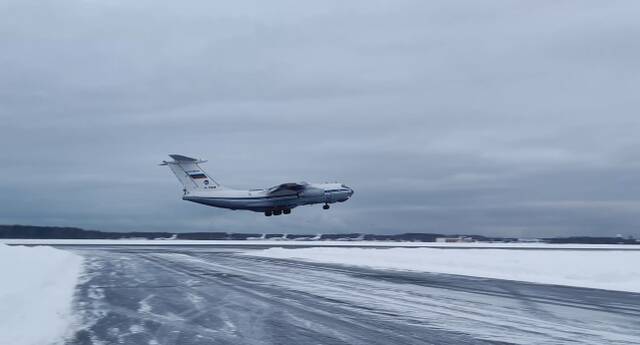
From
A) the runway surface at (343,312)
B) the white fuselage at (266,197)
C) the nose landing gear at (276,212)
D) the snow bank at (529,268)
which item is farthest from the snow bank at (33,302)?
the white fuselage at (266,197)

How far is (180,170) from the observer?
190 ft

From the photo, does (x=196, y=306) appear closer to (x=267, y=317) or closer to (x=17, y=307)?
(x=267, y=317)

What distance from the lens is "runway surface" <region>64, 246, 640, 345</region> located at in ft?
41.1

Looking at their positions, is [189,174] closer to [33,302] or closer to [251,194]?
[251,194]

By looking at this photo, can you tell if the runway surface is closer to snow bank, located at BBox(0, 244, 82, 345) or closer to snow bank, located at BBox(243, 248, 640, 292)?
snow bank, located at BBox(0, 244, 82, 345)

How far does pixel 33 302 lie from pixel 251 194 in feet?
127

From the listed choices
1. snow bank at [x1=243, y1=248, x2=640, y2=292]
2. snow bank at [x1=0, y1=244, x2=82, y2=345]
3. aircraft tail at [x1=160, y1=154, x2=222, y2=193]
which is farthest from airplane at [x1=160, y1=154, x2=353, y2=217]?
snow bank at [x1=0, y1=244, x2=82, y2=345]

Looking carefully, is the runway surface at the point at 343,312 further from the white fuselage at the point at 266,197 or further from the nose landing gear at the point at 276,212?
the white fuselage at the point at 266,197

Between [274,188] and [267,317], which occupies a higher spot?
[274,188]

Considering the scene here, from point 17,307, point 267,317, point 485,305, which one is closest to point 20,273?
point 17,307

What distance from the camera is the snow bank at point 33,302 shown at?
1276 centimetres

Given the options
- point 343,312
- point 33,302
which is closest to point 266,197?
point 33,302

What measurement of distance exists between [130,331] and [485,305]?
9.44 meters

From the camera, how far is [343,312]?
Answer: 16.1 metres
